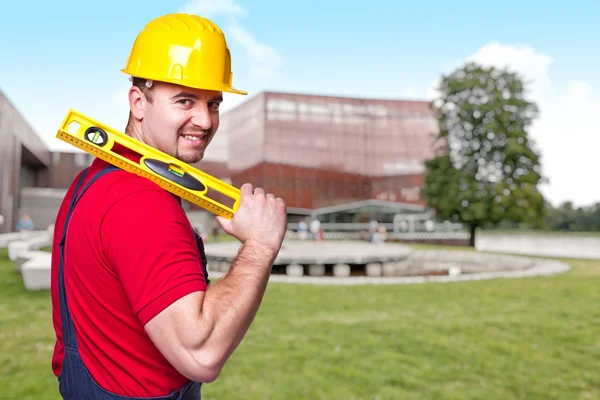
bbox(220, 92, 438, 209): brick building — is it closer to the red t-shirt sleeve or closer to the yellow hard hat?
the yellow hard hat

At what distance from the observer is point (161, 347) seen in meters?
1.27

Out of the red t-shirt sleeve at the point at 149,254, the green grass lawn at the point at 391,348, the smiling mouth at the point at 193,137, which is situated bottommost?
the green grass lawn at the point at 391,348

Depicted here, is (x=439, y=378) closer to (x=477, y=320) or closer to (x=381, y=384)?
(x=381, y=384)

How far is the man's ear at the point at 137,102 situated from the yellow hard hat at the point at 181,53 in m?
0.05

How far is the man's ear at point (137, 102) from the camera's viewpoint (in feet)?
5.21

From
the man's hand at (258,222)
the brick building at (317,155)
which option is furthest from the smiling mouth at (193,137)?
the brick building at (317,155)

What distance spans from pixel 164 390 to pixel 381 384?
14.1ft

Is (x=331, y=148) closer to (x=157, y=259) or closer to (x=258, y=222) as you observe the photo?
(x=258, y=222)

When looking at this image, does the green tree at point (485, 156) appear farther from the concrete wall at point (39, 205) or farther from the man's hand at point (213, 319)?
the concrete wall at point (39, 205)

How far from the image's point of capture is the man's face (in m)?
1.54

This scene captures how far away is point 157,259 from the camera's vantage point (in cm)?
125

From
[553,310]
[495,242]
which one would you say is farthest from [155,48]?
[495,242]

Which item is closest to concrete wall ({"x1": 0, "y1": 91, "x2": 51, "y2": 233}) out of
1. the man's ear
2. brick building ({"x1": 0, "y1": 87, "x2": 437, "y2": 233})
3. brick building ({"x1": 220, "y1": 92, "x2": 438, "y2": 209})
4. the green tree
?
brick building ({"x1": 0, "y1": 87, "x2": 437, "y2": 233})

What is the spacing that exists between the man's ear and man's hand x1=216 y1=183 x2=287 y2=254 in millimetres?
439
